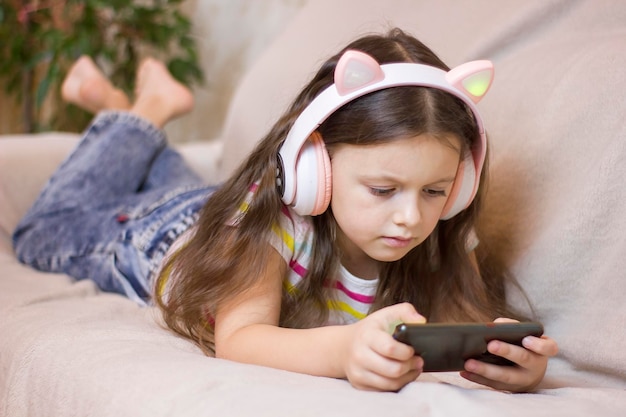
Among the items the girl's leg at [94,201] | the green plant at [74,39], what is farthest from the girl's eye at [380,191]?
the green plant at [74,39]

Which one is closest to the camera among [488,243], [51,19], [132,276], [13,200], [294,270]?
[294,270]

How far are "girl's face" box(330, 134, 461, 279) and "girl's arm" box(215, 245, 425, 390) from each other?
0.41 feet

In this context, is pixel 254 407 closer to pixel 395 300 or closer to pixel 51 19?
pixel 395 300

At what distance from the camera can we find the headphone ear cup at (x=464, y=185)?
1.02 metres

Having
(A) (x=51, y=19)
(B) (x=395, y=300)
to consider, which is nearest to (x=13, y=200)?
(B) (x=395, y=300)

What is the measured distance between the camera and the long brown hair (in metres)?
0.95

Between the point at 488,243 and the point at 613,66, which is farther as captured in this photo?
the point at 488,243

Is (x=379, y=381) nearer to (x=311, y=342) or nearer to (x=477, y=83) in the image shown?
(x=311, y=342)

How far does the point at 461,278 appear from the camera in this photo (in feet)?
3.77

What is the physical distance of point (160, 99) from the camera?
1.76 meters

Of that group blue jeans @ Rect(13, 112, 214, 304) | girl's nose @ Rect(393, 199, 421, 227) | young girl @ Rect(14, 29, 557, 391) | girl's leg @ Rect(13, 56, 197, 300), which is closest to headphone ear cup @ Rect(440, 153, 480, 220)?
young girl @ Rect(14, 29, 557, 391)

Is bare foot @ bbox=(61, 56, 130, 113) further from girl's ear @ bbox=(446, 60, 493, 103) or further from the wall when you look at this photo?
girl's ear @ bbox=(446, 60, 493, 103)

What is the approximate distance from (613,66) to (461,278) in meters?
0.35

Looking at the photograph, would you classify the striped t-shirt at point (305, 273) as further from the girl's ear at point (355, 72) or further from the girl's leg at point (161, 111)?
the girl's leg at point (161, 111)
